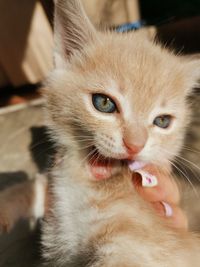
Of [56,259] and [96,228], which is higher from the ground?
[96,228]

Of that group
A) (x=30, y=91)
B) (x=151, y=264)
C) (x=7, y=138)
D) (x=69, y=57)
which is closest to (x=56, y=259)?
(x=151, y=264)

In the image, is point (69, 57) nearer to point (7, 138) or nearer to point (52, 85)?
point (52, 85)

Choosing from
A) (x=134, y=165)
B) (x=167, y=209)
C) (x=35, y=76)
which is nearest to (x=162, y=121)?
(x=134, y=165)

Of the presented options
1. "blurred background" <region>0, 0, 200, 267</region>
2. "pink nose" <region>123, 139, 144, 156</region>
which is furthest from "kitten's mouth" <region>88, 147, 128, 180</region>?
"blurred background" <region>0, 0, 200, 267</region>

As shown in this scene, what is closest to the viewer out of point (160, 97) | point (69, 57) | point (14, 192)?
point (160, 97)

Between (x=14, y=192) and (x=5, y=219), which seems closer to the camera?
(x=5, y=219)

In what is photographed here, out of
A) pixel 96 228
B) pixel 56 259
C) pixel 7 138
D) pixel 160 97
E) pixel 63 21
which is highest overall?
pixel 63 21

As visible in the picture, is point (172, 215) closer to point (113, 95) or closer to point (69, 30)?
point (113, 95)
